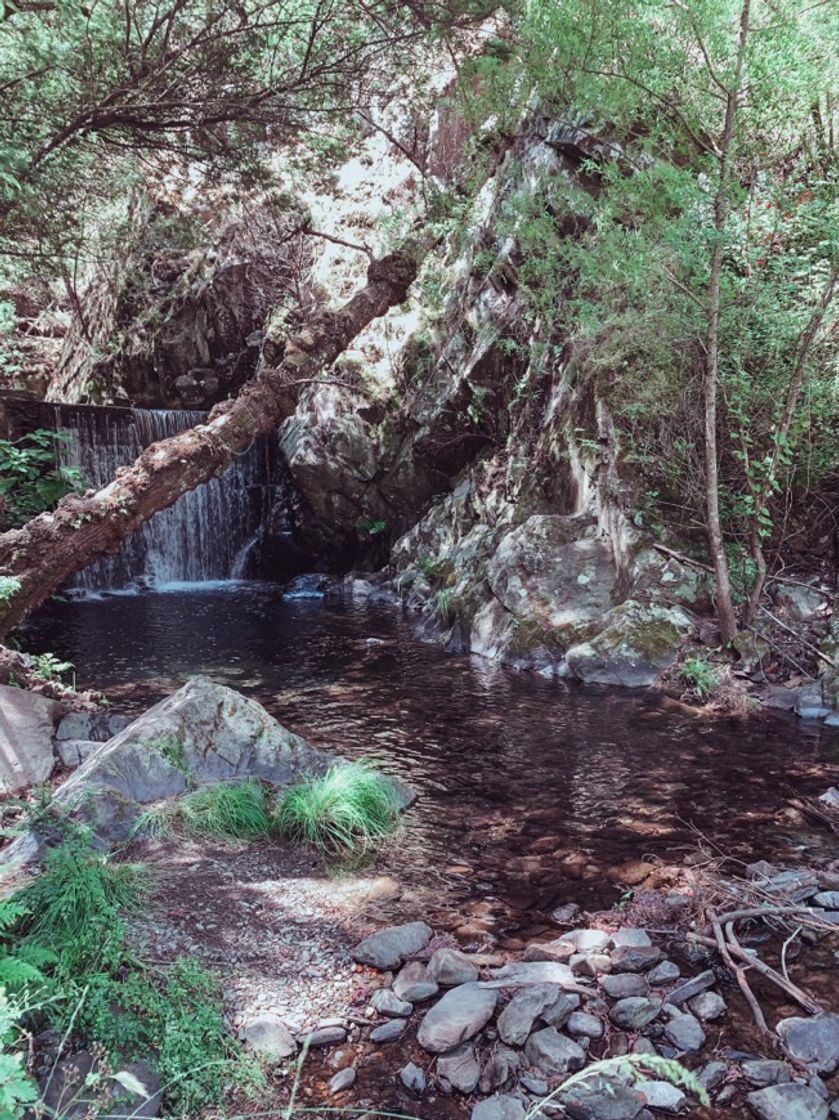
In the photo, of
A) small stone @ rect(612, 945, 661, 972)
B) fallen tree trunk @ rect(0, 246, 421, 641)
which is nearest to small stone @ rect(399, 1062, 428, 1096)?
small stone @ rect(612, 945, 661, 972)

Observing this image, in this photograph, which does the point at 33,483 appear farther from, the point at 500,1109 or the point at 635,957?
the point at 500,1109

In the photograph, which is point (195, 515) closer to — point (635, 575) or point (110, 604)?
point (110, 604)

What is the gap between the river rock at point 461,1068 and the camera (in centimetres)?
244

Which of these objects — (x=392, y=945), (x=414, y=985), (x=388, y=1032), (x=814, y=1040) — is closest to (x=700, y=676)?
(x=814, y=1040)

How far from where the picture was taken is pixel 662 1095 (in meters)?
2.36

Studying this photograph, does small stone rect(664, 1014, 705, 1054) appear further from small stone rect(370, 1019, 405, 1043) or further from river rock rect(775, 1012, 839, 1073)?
small stone rect(370, 1019, 405, 1043)

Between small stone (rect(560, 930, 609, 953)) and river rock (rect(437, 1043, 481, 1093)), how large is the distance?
819 mm

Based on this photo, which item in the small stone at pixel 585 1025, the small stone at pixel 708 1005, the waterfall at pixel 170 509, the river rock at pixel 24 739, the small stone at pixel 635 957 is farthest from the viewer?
the waterfall at pixel 170 509

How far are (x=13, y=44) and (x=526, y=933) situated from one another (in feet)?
21.3

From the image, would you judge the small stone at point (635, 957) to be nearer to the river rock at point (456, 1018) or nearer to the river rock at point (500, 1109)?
the river rock at point (456, 1018)

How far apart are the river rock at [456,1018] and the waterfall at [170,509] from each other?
527 inches

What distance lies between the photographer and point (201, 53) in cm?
538

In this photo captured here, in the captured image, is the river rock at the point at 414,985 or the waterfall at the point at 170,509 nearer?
the river rock at the point at 414,985

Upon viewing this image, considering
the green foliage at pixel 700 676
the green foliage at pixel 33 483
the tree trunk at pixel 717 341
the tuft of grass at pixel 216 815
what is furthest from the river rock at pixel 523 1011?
the green foliage at pixel 33 483
